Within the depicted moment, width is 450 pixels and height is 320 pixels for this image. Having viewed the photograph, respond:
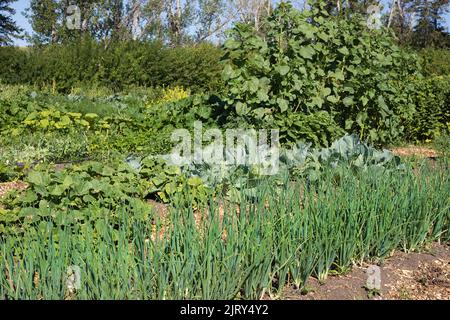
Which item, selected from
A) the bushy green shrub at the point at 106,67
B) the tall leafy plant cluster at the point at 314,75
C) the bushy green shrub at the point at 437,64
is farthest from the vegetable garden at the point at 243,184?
the bushy green shrub at the point at 437,64

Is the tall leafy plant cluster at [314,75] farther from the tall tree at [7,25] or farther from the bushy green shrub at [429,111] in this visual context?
the tall tree at [7,25]

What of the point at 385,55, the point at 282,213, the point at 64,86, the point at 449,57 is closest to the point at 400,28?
the point at 449,57

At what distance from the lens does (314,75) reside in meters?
7.13

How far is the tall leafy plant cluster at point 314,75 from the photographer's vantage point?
6703 millimetres

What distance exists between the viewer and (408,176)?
4.00 meters

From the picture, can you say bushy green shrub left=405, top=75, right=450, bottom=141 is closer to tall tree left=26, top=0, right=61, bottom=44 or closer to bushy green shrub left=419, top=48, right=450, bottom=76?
bushy green shrub left=419, top=48, right=450, bottom=76

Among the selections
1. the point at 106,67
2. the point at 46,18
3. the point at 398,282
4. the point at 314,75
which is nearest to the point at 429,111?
the point at 314,75

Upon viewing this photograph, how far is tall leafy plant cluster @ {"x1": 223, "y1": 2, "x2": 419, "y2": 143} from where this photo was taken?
6.70 metres

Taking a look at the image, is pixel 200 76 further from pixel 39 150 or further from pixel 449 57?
pixel 39 150

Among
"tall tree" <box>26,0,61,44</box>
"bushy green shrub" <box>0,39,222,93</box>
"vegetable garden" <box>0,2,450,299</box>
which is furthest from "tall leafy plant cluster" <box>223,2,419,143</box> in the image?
"tall tree" <box>26,0,61,44</box>

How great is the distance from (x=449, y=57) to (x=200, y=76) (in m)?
10.3

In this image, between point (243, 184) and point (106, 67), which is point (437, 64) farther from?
point (243, 184)

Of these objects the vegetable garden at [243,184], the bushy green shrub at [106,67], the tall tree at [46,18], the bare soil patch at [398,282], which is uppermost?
the tall tree at [46,18]
